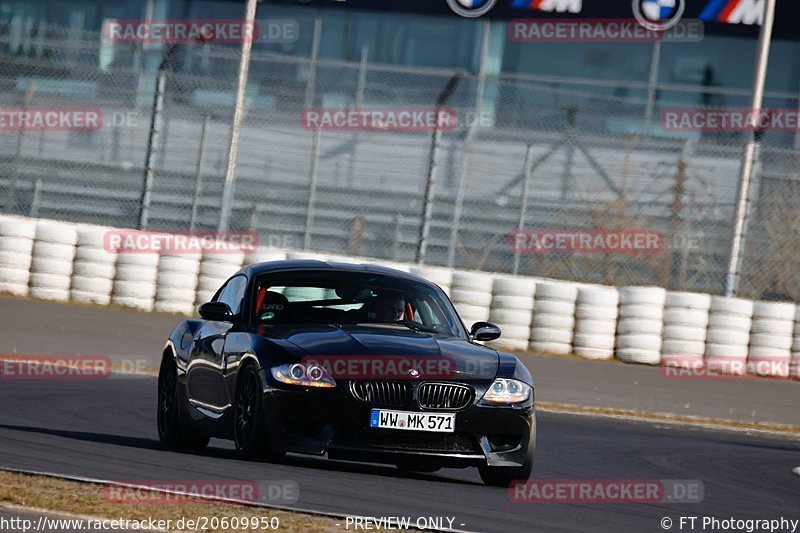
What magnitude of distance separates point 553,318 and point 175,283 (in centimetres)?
450

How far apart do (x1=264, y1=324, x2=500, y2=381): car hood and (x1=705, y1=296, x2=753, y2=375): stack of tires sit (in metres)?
9.80

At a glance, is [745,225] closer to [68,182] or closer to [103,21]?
[68,182]

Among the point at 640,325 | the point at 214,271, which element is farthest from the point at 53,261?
the point at 640,325

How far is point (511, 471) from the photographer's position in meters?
8.98

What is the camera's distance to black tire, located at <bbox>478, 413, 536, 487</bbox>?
893 centimetres

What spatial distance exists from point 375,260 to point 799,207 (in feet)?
17.7

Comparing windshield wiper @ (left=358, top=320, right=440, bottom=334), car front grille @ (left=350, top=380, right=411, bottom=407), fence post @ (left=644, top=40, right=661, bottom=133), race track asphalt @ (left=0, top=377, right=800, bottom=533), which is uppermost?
fence post @ (left=644, top=40, right=661, bottom=133)

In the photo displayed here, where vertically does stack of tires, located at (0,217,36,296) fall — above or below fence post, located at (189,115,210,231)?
below

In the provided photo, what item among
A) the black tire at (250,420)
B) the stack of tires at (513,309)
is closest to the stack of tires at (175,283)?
the stack of tires at (513,309)

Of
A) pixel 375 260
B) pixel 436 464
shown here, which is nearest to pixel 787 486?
pixel 436 464

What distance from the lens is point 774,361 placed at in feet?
61.5

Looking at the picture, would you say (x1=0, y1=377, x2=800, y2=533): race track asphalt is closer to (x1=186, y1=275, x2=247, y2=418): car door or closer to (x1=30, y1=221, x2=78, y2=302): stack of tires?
(x1=186, y1=275, x2=247, y2=418): car door

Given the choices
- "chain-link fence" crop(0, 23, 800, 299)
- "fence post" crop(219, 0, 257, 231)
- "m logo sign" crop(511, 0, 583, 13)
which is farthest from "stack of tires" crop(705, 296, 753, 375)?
"m logo sign" crop(511, 0, 583, 13)

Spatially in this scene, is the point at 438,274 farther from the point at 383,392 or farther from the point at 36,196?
the point at 383,392
